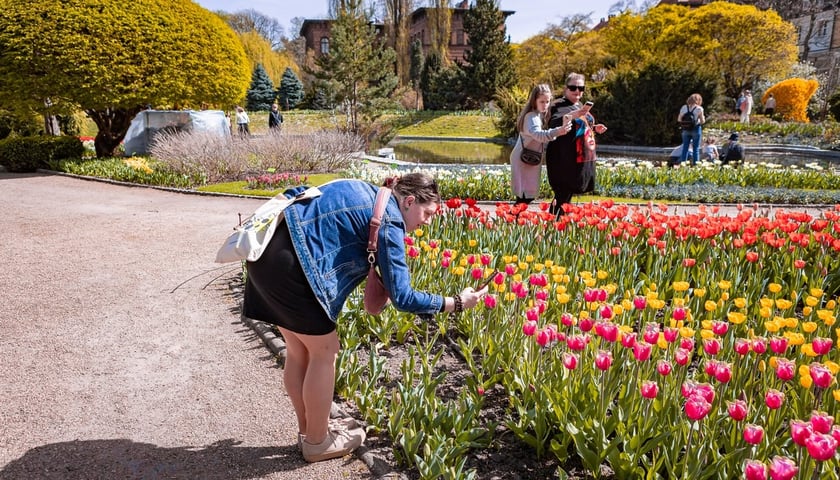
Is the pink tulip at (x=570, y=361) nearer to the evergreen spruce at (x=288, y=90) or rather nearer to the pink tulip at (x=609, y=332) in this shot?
the pink tulip at (x=609, y=332)

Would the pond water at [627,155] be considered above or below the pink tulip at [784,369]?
below

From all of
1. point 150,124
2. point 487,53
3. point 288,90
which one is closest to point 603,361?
point 150,124

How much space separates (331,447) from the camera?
2.82 m

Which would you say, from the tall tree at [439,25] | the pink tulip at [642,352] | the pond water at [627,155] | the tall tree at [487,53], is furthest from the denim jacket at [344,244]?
the tall tree at [439,25]

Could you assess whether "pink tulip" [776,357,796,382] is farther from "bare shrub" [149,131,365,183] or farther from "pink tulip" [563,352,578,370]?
"bare shrub" [149,131,365,183]

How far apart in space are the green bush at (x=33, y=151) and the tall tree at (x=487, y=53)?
30.2 m

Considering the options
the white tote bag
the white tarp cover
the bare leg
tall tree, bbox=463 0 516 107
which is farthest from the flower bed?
tall tree, bbox=463 0 516 107

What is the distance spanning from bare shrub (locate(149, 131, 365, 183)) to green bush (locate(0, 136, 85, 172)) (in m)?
3.55

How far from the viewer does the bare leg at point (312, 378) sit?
2.55m

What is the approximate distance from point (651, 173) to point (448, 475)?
1054cm

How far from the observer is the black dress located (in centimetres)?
605

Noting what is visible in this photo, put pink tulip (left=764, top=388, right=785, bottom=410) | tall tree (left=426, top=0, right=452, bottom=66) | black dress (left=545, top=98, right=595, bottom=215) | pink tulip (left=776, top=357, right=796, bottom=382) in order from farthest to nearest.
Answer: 1. tall tree (left=426, top=0, right=452, bottom=66)
2. black dress (left=545, top=98, right=595, bottom=215)
3. pink tulip (left=776, top=357, right=796, bottom=382)
4. pink tulip (left=764, top=388, right=785, bottom=410)

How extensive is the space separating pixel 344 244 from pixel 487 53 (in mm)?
41131

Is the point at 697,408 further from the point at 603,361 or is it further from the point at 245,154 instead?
the point at 245,154
